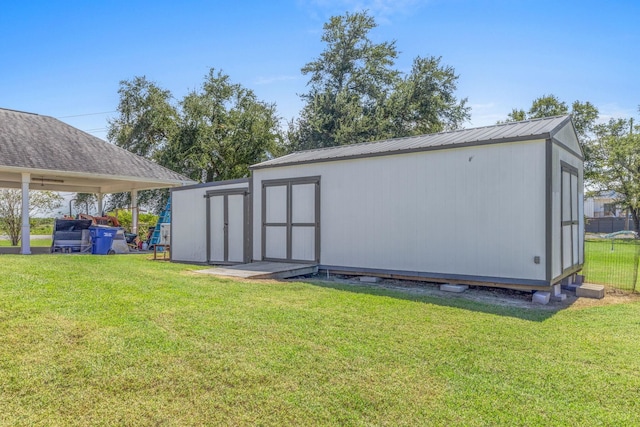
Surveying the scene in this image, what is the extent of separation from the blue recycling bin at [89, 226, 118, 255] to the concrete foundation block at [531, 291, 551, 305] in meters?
12.0

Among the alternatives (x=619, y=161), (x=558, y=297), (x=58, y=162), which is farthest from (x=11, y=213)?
(x=619, y=161)

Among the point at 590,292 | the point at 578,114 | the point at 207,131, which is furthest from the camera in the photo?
the point at 578,114

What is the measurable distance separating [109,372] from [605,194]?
2979 centimetres

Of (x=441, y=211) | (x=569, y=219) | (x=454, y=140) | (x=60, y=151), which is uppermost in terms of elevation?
(x=60, y=151)

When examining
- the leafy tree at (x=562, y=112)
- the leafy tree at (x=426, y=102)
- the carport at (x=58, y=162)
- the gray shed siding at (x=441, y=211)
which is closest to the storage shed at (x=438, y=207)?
the gray shed siding at (x=441, y=211)

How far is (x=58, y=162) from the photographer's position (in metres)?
13.2

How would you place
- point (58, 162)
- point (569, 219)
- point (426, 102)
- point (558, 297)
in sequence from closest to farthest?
point (558, 297)
point (569, 219)
point (58, 162)
point (426, 102)

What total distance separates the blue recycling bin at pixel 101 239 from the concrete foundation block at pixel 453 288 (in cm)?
1055

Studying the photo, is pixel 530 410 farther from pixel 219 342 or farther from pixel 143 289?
pixel 143 289

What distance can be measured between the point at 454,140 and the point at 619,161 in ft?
69.6

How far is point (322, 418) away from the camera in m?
2.69

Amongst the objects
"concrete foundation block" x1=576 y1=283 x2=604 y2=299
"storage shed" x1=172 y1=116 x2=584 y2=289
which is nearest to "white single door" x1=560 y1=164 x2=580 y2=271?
"storage shed" x1=172 y1=116 x2=584 y2=289

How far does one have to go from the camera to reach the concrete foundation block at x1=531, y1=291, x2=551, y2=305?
6352 mm

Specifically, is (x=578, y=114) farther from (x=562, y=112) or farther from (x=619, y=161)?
(x=619, y=161)
